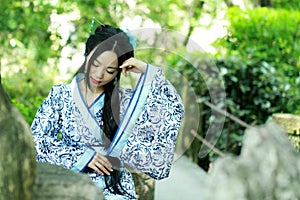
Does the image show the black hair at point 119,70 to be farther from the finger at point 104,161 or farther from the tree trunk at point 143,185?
the tree trunk at point 143,185

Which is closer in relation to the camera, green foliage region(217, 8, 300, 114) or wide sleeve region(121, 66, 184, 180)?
wide sleeve region(121, 66, 184, 180)

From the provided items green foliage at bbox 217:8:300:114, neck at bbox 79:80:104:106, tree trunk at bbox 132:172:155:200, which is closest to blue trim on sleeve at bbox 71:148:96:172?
neck at bbox 79:80:104:106

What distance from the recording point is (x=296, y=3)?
13.6 metres

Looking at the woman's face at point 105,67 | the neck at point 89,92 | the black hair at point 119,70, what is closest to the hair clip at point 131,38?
the black hair at point 119,70

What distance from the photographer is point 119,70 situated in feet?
12.3

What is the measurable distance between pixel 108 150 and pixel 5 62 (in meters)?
7.60

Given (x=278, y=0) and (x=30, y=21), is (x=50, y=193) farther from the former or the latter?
(x=278, y=0)

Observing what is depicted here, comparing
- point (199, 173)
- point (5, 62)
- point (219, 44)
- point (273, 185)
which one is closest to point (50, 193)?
point (273, 185)

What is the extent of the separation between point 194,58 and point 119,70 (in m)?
4.00

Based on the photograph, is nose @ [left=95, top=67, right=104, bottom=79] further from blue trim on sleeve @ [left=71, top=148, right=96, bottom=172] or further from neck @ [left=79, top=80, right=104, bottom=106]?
blue trim on sleeve @ [left=71, top=148, right=96, bottom=172]

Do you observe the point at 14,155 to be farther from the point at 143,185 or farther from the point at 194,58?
the point at 194,58

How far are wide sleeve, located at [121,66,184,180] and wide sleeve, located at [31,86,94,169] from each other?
9.4 inches

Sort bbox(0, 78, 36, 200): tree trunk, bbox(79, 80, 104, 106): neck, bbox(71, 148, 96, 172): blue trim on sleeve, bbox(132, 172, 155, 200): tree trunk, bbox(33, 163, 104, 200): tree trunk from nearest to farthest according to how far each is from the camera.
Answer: bbox(0, 78, 36, 200): tree trunk → bbox(33, 163, 104, 200): tree trunk → bbox(71, 148, 96, 172): blue trim on sleeve → bbox(79, 80, 104, 106): neck → bbox(132, 172, 155, 200): tree trunk

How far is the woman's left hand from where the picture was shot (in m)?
3.65
